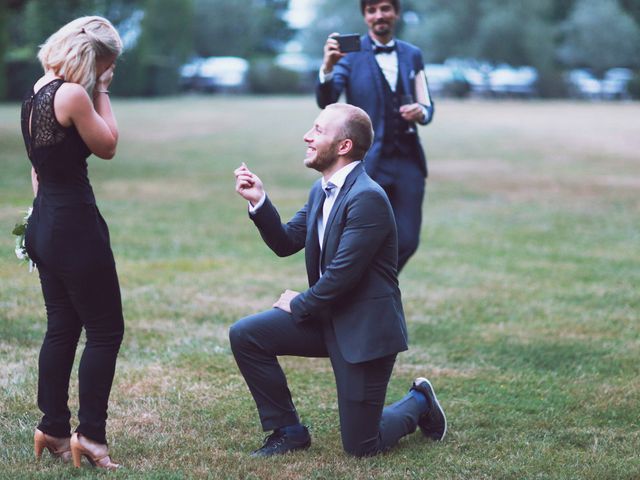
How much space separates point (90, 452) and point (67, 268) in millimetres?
781

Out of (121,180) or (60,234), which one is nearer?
(60,234)

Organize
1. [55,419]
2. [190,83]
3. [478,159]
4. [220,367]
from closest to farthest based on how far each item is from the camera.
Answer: [55,419], [220,367], [478,159], [190,83]

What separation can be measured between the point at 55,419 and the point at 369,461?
1.36m

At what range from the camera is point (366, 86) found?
6.53 m

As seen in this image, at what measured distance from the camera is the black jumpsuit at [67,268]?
409cm

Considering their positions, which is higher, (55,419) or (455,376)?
(55,419)

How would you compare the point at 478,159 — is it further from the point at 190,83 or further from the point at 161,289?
the point at 190,83

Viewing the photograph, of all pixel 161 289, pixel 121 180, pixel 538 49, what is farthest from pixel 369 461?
pixel 538 49

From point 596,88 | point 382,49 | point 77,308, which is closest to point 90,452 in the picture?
point 77,308

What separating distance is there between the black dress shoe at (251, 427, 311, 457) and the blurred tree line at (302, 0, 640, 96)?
211 feet

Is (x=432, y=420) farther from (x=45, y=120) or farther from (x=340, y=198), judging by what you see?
(x=45, y=120)

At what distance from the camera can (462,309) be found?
27.4 feet

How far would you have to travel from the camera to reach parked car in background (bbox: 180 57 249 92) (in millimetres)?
66000

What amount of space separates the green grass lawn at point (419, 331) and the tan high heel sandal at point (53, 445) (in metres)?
0.07
